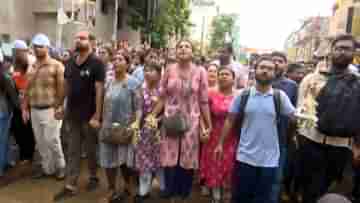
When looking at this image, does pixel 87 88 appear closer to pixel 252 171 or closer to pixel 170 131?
pixel 170 131

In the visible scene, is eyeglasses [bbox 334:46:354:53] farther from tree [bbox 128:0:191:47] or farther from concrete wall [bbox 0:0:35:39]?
tree [bbox 128:0:191:47]

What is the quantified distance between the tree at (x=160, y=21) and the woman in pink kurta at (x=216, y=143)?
21.9m

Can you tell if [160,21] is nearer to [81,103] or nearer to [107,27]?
[107,27]

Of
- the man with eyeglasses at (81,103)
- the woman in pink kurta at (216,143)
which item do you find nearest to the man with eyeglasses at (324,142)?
the woman in pink kurta at (216,143)

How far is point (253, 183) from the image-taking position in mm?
3160

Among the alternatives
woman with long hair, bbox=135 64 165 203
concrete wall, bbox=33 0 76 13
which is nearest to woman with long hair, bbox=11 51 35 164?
woman with long hair, bbox=135 64 165 203

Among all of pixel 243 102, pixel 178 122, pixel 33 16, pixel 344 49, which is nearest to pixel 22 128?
pixel 178 122

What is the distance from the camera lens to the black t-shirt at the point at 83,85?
3797mm

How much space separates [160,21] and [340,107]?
23.8 meters

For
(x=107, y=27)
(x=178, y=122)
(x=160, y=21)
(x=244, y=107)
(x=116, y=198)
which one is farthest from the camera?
(x=160, y=21)

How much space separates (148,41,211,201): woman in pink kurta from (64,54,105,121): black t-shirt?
0.88 metres

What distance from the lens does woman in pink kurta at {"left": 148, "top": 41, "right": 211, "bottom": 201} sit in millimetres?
3488

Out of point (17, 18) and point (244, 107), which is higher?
point (17, 18)

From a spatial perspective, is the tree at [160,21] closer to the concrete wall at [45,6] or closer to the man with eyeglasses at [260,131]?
the concrete wall at [45,6]
